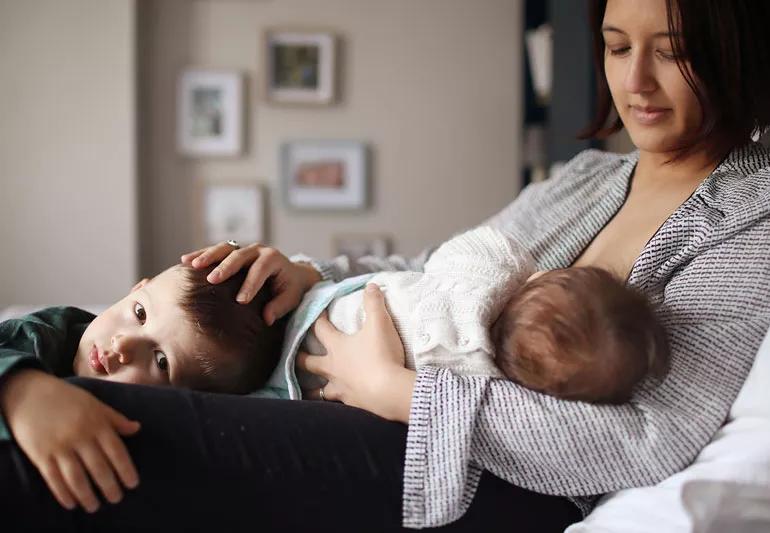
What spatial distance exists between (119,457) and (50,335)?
1.57 feet

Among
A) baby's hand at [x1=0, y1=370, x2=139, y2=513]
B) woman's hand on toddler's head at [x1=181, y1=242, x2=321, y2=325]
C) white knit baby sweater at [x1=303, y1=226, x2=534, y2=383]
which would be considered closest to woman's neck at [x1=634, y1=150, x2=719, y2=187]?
white knit baby sweater at [x1=303, y1=226, x2=534, y2=383]

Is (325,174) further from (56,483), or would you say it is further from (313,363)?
(56,483)

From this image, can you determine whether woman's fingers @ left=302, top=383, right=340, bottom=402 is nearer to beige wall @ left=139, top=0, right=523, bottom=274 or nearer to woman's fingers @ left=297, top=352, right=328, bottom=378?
woman's fingers @ left=297, top=352, right=328, bottom=378

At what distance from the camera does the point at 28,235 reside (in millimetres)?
3904

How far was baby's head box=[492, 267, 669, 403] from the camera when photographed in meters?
1.04

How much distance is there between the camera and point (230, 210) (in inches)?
168

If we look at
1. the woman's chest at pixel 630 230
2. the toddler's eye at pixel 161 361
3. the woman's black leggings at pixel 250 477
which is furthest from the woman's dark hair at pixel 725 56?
the toddler's eye at pixel 161 361

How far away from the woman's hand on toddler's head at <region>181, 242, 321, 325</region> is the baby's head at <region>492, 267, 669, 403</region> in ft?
1.57

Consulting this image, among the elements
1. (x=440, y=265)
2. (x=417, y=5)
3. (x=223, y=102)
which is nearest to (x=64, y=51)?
(x=223, y=102)

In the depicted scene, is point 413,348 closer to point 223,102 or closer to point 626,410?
point 626,410

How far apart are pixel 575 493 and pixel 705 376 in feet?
0.78

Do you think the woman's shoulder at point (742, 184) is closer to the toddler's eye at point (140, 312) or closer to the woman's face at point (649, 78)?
the woman's face at point (649, 78)

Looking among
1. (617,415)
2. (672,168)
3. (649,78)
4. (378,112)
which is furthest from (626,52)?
(378,112)

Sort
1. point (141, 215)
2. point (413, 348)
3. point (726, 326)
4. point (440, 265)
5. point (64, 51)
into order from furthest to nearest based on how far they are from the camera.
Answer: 1. point (141, 215)
2. point (64, 51)
3. point (440, 265)
4. point (413, 348)
5. point (726, 326)
